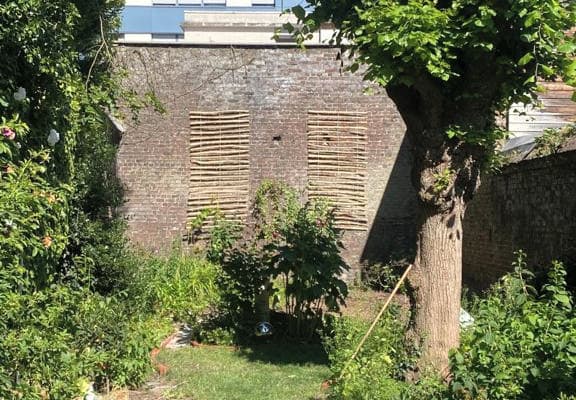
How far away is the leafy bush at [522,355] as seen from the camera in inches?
150

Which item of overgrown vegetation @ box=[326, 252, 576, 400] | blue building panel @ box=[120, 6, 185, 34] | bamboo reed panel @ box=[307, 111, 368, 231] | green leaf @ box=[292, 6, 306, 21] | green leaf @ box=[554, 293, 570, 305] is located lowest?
overgrown vegetation @ box=[326, 252, 576, 400]

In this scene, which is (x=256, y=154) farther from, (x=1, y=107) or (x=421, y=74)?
(x=1, y=107)

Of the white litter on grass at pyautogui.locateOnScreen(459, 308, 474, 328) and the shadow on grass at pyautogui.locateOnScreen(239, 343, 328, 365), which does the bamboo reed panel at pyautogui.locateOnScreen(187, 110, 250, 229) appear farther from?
the white litter on grass at pyautogui.locateOnScreen(459, 308, 474, 328)

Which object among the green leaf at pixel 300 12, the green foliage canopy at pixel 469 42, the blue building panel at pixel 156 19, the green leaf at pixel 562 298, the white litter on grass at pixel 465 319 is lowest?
the white litter on grass at pixel 465 319

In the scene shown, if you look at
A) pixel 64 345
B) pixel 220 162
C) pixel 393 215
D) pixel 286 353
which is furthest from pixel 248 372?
pixel 393 215

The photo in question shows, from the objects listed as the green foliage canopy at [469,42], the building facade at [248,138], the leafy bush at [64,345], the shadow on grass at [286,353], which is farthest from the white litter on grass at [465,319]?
the building facade at [248,138]

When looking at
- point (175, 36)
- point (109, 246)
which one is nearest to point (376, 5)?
point (109, 246)

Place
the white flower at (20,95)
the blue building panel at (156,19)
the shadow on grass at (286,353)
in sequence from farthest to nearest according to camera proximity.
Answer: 1. the blue building panel at (156,19)
2. the shadow on grass at (286,353)
3. the white flower at (20,95)

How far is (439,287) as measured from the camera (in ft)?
18.0

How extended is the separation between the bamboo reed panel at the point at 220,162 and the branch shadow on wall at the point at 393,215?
2745mm

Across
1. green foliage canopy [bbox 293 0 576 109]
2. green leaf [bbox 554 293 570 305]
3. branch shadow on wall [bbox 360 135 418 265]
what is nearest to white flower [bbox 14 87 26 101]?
green foliage canopy [bbox 293 0 576 109]

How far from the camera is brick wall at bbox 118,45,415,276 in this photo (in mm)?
12656

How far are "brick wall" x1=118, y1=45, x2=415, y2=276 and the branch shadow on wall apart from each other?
5 cm

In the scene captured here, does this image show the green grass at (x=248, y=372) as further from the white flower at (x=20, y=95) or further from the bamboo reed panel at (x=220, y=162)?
the bamboo reed panel at (x=220, y=162)
